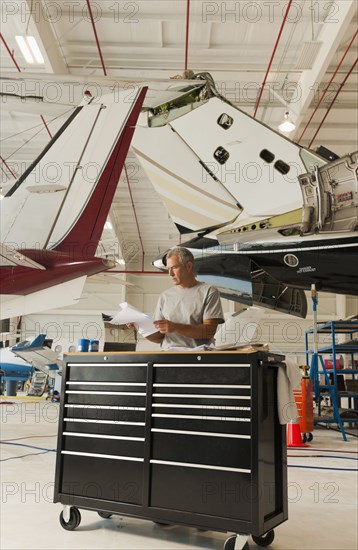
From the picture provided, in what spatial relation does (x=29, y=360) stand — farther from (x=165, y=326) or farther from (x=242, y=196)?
(x=165, y=326)

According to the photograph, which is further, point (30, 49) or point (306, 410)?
point (30, 49)

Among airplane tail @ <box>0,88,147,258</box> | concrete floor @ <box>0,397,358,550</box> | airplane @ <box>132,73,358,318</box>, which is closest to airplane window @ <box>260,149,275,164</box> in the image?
airplane @ <box>132,73,358,318</box>

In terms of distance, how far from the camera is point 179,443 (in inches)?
124

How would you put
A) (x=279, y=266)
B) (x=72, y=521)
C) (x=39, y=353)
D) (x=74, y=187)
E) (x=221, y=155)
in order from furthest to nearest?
(x=39, y=353) → (x=221, y=155) → (x=279, y=266) → (x=74, y=187) → (x=72, y=521)

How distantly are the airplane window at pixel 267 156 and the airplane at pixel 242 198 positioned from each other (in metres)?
0.02

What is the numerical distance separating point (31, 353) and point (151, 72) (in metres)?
8.62

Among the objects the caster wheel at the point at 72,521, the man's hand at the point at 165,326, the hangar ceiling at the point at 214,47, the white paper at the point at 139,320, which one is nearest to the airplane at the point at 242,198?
the hangar ceiling at the point at 214,47

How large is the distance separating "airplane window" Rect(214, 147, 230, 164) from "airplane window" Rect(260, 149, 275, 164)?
65 centimetres

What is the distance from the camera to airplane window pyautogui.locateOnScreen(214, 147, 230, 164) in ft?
28.8

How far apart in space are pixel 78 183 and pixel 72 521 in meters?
5.23

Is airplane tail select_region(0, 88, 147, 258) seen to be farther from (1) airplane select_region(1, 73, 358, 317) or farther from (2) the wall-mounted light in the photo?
(2) the wall-mounted light

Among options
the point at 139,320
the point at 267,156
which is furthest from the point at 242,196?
the point at 139,320

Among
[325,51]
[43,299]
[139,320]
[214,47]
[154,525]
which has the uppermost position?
[214,47]

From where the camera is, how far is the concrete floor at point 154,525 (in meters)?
3.08
